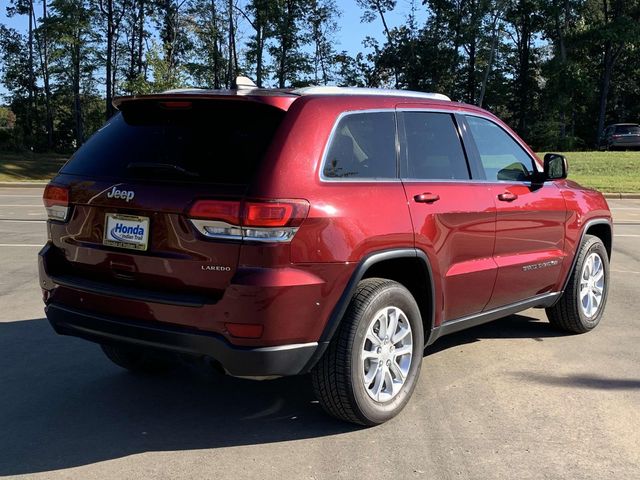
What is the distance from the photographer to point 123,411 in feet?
12.8

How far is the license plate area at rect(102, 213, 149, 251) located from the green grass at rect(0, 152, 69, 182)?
82.2 feet

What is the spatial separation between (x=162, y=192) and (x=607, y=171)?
24.4 m

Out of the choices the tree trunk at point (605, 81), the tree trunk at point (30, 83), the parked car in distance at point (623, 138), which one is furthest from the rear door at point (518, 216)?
the tree trunk at point (30, 83)

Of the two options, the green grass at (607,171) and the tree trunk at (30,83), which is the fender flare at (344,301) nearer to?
the green grass at (607,171)

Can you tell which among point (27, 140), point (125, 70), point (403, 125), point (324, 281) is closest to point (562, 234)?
point (403, 125)

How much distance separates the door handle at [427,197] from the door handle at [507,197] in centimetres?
78

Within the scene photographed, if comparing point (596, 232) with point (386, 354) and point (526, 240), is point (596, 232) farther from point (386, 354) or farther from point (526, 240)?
point (386, 354)

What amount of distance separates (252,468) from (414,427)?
3.28ft

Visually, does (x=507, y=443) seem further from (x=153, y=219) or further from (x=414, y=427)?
(x=153, y=219)

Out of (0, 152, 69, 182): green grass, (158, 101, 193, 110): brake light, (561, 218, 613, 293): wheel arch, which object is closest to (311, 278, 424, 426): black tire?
(158, 101, 193, 110): brake light

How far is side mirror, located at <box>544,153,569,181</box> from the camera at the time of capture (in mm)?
5043

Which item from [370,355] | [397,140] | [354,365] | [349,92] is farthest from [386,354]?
[349,92]

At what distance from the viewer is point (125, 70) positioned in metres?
48.6

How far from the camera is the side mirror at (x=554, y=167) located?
5.04 meters
